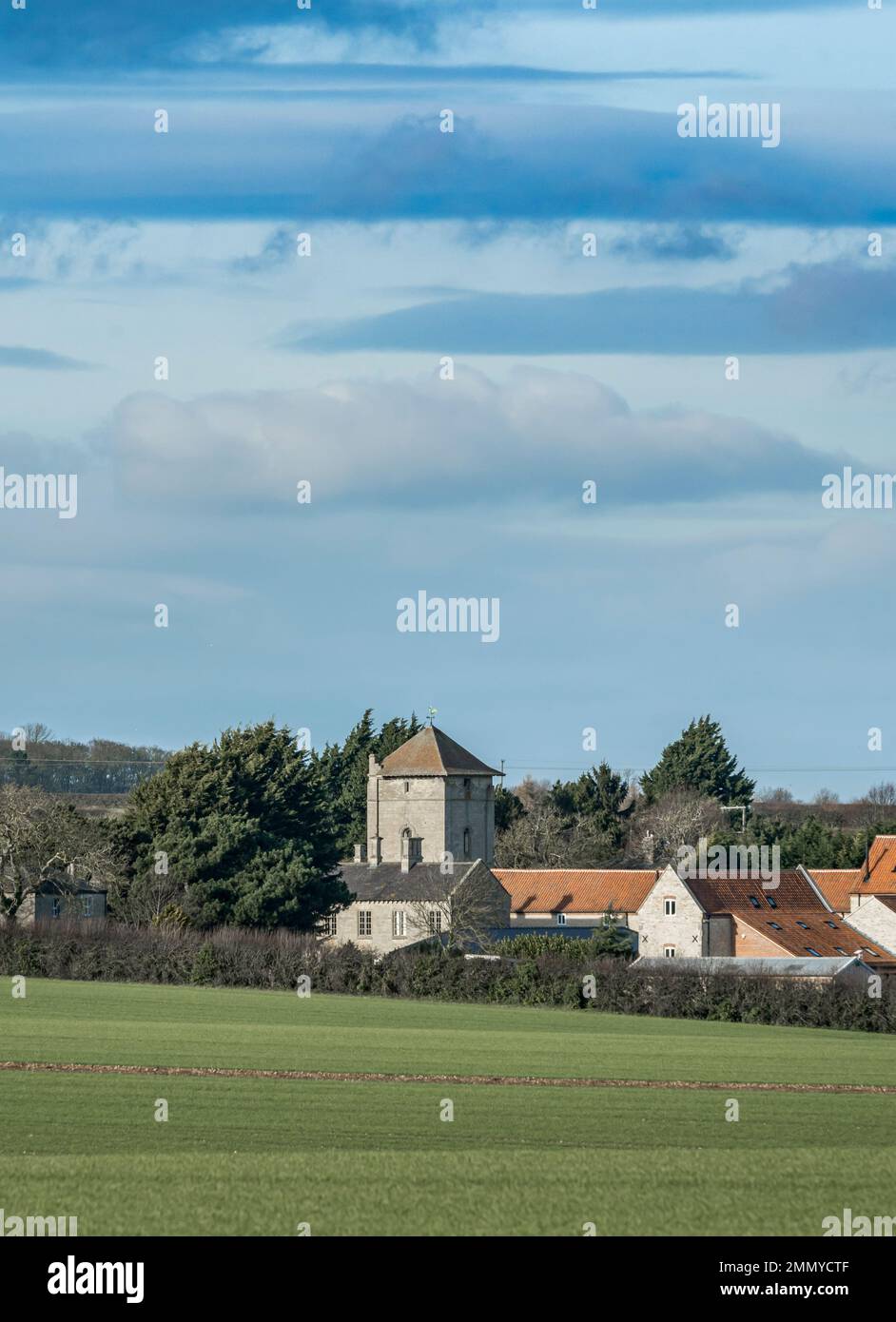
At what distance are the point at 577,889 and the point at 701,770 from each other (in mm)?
42139

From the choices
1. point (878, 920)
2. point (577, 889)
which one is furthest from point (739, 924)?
point (577, 889)

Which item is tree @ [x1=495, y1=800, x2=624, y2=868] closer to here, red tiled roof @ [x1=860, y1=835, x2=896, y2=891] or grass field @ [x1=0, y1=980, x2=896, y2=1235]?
red tiled roof @ [x1=860, y1=835, x2=896, y2=891]

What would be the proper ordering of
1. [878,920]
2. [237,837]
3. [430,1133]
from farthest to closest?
[878,920]
[237,837]
[430,1133]

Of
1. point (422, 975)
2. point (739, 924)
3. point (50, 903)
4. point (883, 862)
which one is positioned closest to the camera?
point (422, 975)

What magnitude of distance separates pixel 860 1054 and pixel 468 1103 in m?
17.6

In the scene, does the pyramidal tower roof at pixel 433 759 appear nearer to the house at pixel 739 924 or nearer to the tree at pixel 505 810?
the tree at pixel 505 810

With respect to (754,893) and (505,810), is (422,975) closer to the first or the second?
(754,893)

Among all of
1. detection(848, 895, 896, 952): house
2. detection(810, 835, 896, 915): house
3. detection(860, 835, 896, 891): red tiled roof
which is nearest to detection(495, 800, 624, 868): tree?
detection(810, 835, 896, 915): house

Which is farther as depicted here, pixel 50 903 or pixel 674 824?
pixel 674 824

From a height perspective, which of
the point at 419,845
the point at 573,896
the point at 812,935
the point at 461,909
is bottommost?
the point at 812,935

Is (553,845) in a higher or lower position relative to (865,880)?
higher

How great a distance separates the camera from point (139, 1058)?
1275 inches

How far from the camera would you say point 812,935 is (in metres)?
82.5

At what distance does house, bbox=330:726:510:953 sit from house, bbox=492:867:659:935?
11.5 ft
